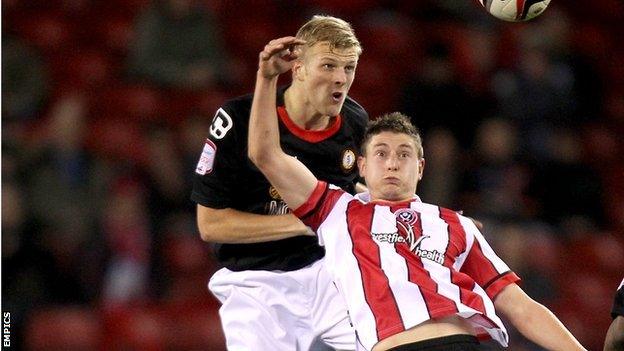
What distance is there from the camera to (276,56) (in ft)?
11.5

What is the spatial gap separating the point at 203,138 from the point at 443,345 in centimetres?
434

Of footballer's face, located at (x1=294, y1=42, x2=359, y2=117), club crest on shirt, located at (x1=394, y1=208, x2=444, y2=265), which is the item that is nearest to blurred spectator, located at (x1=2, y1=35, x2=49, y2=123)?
footballer's face, located at (x1=294, y1=42, x2=359, y2=117)

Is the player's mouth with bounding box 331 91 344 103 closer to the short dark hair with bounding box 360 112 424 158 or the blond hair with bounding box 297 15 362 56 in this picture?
the blond hair with bounding box 297 15 362 56

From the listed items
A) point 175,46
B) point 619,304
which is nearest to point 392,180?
point 619,304

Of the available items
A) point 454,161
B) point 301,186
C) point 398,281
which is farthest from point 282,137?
point 454,161

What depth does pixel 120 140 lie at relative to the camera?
307 inches

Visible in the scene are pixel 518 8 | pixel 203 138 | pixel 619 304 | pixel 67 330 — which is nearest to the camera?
pixel 619 304

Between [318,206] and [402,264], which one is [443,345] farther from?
[318,206]

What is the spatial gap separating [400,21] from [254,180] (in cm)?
547

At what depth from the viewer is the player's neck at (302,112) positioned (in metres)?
4.24

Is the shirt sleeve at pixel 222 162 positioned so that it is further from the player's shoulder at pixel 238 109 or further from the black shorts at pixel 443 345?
the black shorts at pixel 443 345

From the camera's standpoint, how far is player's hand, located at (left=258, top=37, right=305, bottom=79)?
3.48 meters

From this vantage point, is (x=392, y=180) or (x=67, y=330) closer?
(x=392, y=180)

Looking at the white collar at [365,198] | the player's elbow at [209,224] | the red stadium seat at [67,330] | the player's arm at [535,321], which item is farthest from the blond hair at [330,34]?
the red stadium seat at [67,330]
